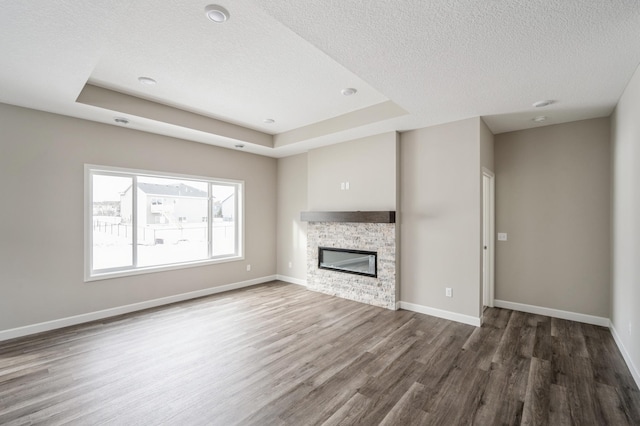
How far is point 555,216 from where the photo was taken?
413 cm

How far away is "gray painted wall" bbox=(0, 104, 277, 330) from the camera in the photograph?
343cm

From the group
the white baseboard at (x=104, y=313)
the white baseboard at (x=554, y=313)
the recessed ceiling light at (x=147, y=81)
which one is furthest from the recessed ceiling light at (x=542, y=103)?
the white baseboard at (x=104, y=313)

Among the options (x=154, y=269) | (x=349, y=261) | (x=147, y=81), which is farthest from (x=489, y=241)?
(x=154, y=269)

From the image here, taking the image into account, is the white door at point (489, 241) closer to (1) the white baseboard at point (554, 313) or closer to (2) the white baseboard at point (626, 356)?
(1) the white baseboard at point (554, 313)

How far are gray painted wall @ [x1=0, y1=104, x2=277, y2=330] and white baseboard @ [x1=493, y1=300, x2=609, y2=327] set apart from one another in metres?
5.33

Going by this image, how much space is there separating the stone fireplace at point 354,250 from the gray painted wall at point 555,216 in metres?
1.78

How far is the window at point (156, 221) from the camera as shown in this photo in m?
4.14

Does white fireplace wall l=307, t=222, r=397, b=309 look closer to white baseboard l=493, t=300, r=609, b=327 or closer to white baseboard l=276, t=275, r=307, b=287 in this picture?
white baseboard l=276, t=275, r=307, b=287

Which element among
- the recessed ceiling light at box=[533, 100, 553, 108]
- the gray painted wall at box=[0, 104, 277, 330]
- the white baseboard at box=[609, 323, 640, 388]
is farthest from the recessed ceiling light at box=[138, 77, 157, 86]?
the white baseboard at box=[609, 323, 640, 388]

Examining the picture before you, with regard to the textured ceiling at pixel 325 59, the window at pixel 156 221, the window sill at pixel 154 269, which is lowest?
the window sill at pixel 154 269

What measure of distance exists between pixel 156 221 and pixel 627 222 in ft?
20.0

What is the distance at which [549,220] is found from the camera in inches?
164

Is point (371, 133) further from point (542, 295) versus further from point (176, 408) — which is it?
point (176, 408)

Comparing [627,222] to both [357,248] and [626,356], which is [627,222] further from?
[357,248]
